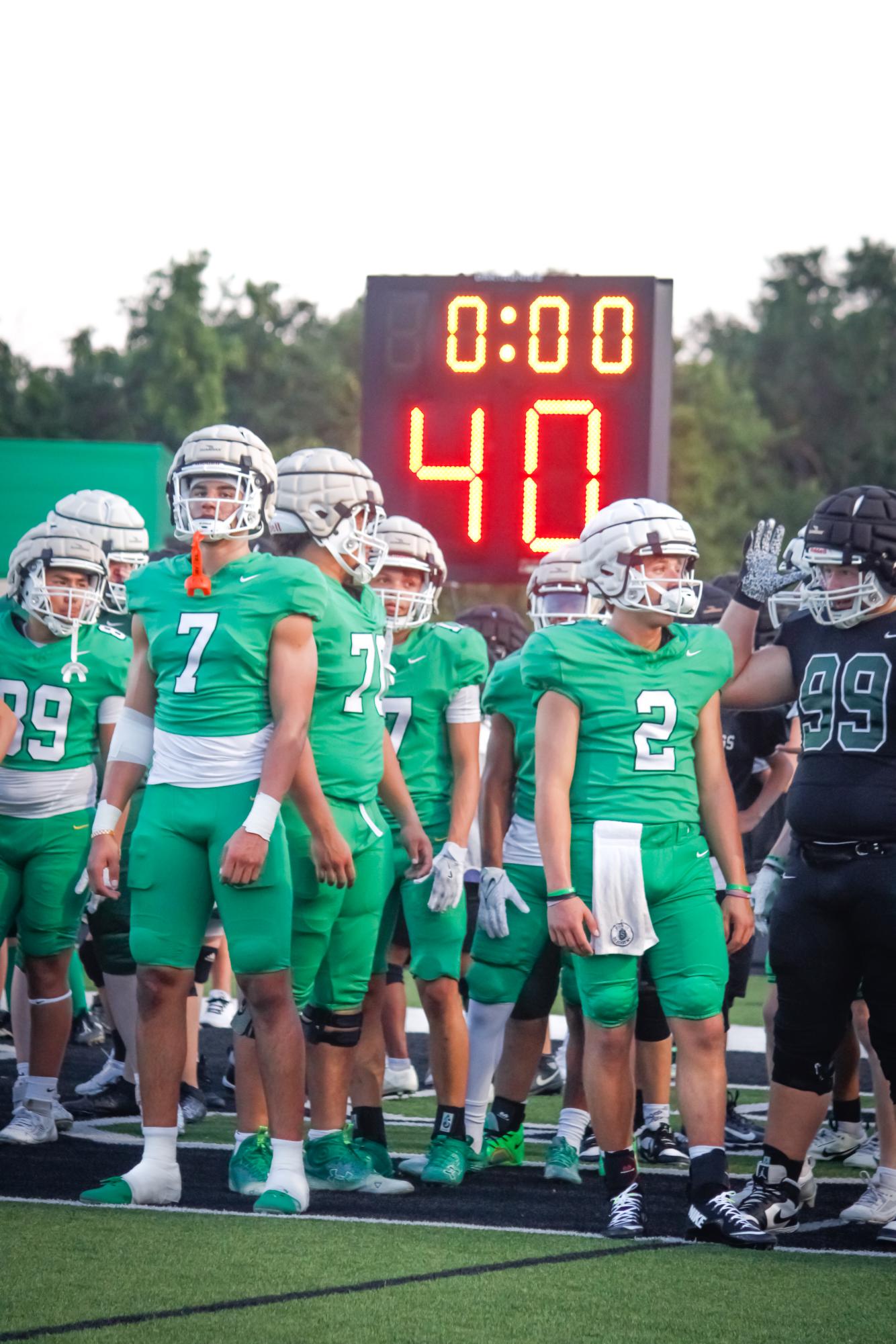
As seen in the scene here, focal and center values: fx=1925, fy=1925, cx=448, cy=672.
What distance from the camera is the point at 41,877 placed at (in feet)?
19.2

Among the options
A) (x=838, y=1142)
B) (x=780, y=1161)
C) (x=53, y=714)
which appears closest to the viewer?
(x=780, y=1161)

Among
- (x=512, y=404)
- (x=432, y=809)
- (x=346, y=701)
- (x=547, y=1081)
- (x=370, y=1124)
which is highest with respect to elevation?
(x=512, y=404)

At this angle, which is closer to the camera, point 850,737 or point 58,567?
point 850,737

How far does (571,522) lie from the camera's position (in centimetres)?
866

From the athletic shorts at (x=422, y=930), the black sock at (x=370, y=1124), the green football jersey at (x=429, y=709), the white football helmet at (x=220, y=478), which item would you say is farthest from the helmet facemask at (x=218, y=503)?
the black sock at (x=370, y=1124)

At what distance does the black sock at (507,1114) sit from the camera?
5.63 metres

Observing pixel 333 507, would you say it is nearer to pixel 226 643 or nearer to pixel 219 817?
pixel 226 643

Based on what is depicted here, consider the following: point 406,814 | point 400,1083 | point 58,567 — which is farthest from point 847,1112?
point 58,567

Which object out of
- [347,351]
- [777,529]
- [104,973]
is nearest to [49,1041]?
[104,973]

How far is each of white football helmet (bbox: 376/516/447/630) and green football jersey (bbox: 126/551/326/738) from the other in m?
1.04

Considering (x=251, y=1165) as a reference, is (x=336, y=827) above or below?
above

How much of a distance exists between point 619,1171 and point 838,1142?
64.7 inches

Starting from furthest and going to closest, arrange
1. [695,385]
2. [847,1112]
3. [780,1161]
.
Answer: [695,385] → [847,1112] → [780,1161]

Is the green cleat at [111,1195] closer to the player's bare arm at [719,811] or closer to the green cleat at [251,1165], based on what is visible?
the green cleat at [251,1165]
